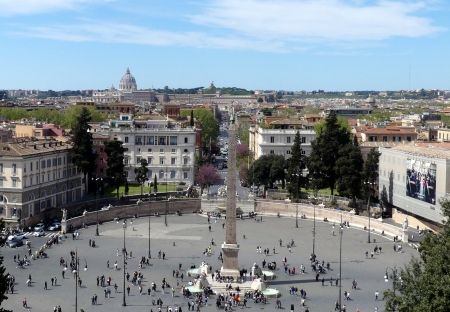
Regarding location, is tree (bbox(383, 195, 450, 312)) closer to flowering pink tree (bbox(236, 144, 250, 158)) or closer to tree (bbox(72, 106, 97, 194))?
tree (bbox(72, 106, 97, 194))

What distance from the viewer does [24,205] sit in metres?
61.2

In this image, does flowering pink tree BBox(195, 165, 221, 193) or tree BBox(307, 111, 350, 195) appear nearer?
tree BBox(307, 111, 350, 195)

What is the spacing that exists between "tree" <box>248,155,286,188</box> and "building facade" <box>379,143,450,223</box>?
34.3ft

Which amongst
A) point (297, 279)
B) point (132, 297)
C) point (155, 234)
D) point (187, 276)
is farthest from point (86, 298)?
point (155, 234)

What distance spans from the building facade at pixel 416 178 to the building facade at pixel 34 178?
30.1 metres

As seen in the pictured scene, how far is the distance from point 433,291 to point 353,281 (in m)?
16.8

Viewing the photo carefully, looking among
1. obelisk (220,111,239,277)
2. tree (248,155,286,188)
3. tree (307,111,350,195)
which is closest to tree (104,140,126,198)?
tree (248,155,286,188)

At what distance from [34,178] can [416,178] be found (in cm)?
3244

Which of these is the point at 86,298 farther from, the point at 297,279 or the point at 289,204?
the point at 289,204

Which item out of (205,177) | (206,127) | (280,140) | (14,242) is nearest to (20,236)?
(14,242)

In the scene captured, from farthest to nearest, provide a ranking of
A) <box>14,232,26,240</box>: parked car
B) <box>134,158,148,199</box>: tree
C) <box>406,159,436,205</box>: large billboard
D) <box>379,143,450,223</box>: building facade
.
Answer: <box>134,158,148,199</box>: tree → <box>406,159,436,205</box>: large billboard → <box>379,143,450,223</box>: building facade → <box>14,232,26,240</box>: parked car

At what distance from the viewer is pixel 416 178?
2467 inches

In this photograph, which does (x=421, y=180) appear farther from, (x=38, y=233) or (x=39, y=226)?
(x=39, y=226)

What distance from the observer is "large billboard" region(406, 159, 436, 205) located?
59.6m
